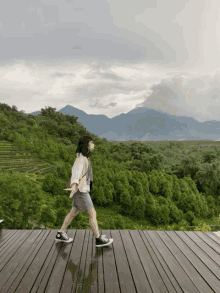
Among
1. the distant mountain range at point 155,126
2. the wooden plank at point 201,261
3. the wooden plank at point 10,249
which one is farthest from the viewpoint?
the distant mountain range at point 155,126

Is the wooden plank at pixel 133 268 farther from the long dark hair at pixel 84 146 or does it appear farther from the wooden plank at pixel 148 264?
the long dark hair at pixel 84 146

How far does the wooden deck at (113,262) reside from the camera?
198 cm

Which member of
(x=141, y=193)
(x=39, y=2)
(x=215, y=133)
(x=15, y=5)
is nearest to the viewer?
(x=39, y=2)

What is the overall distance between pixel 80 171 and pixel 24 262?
1.17m

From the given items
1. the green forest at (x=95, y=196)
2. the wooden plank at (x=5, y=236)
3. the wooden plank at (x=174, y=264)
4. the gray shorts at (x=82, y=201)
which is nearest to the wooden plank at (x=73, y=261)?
the gray shorts at (x=82, y=201)

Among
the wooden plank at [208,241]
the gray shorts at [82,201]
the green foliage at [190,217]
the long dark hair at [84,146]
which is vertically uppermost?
the long dark hair at [84,146]

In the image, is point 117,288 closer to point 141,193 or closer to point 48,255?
point 48,255

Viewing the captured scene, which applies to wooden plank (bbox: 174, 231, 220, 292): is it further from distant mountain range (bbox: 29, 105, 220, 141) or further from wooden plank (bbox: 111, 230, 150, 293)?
distant mountain range (bbox: 29, 105, 220, 141)

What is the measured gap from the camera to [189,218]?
38.1 feet

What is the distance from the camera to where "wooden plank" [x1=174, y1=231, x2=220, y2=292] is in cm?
208

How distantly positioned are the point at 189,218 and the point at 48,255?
10775 mm

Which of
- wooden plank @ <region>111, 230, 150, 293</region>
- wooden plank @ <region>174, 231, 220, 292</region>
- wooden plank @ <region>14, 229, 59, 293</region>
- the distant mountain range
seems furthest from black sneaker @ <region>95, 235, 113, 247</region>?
the distant mountain range

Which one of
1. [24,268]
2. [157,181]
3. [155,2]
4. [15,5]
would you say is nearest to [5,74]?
[15,5]

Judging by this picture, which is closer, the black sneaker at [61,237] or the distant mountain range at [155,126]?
the black sneaker at [61,237]
